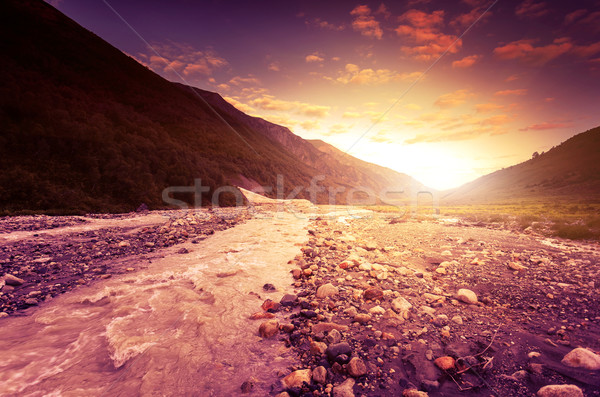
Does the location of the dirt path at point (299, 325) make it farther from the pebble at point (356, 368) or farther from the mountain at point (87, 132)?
the mountain at point (87, 132)

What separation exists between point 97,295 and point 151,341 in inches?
129

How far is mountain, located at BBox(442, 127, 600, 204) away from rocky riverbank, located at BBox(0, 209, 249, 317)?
92.8 meters

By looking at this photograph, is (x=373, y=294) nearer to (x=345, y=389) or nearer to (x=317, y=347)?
(x=317, y=347)

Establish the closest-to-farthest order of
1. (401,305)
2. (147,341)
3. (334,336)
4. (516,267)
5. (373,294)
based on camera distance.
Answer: (334,336), (147,341), (401,305), (373,294), (516,267)

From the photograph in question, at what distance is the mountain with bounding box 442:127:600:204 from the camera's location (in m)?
69.1

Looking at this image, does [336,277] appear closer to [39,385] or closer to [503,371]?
[503,371]

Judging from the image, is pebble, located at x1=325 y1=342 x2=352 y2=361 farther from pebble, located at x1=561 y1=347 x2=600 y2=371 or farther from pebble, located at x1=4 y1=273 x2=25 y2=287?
pebble, located at x1=4 y1=273 x2=25 y2=287

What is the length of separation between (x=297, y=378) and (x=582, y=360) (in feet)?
15.7

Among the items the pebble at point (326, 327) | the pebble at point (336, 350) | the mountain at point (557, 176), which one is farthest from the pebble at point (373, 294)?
the mountain at point (557, 176)

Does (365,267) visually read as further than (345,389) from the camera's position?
Yes

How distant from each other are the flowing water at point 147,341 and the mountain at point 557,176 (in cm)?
9059

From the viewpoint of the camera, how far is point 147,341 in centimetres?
445

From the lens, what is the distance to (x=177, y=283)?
7230 millimetres

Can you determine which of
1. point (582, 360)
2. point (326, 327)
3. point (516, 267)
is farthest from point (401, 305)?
point (516, 267)
